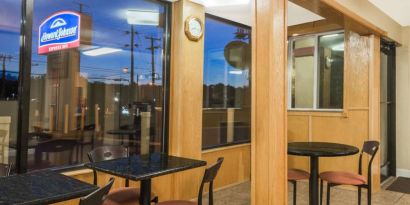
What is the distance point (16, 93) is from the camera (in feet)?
8.87

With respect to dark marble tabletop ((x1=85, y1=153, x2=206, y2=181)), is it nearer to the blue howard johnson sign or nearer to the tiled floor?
the blue howard johnson sign

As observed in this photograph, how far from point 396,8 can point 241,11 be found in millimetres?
2189

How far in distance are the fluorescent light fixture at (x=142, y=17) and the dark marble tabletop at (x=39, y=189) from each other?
7.03 feet

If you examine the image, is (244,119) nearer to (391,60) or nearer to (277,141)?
(391,60)

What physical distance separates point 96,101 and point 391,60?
16.0 feet

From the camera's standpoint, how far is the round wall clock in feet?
12.6

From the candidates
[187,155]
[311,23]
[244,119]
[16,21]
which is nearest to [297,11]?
[311,23]

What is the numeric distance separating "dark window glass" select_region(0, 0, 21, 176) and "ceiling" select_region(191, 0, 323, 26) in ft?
6.71

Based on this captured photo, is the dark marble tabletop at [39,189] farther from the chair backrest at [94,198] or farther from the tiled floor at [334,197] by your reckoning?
the tiled floor at [334,197]

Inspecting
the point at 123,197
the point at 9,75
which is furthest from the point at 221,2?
Result: the point at 123,197

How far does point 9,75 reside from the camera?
105 inches

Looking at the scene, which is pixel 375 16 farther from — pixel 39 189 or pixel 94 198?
pixel 39 189

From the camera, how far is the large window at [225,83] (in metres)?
4.72

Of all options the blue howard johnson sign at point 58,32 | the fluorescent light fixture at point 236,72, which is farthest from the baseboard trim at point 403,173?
the blue howard johnson sign at point 58,32
